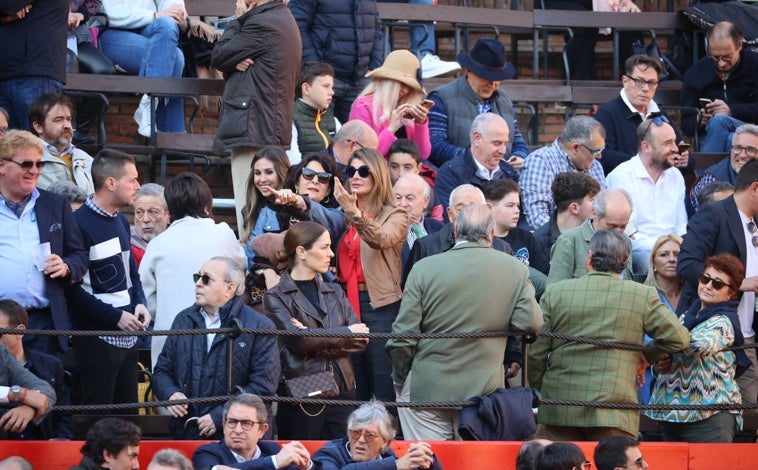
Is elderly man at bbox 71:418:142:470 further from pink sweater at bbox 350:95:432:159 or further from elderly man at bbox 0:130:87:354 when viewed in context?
pink sweater at bbox 350:95:432:159

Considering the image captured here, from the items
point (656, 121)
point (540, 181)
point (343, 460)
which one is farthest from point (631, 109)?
point (343, 460)

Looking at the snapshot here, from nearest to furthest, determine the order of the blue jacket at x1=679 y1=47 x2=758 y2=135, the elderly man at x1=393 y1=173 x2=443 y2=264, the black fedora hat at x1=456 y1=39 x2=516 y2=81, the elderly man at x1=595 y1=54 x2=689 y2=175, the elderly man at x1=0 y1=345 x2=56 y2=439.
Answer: the elderly man at x1=0 y1=345 x2=56 y2=439
the elderly man at x1=393 y1=173 x2=443 y2=264
the black fedora hat at x1=456 y1=39 x2=516 y2=81
the elderly man at x1=595 y1=54 x2=689 y2=175
the blue jacket at x1=679 y1=47 x2=758 y2=135

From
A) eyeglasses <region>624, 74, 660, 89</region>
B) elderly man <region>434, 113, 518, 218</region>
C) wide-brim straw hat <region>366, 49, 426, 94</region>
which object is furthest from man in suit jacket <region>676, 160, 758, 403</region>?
eyeglasses <region>624, 74, 660, 89</region>

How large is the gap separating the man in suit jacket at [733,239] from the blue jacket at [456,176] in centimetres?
166

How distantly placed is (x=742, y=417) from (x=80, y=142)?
5.83m

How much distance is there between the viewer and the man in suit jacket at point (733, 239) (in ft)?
29.9

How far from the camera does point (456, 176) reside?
10.5 m

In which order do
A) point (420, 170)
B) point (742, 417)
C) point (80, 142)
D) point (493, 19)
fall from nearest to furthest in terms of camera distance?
point (742, 417) → point (420, 170) → point (80, 142) → point (493, 19)

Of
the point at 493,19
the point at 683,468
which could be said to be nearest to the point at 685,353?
the point at 683,468

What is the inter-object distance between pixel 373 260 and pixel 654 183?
2809 mm

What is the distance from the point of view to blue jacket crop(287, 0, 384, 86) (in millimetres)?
12219

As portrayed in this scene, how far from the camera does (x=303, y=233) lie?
8.34 meters

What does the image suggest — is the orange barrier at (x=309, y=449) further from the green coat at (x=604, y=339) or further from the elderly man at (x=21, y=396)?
the green coat at (x=604, y=339)

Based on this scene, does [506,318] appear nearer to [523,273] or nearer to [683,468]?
[523,273]
